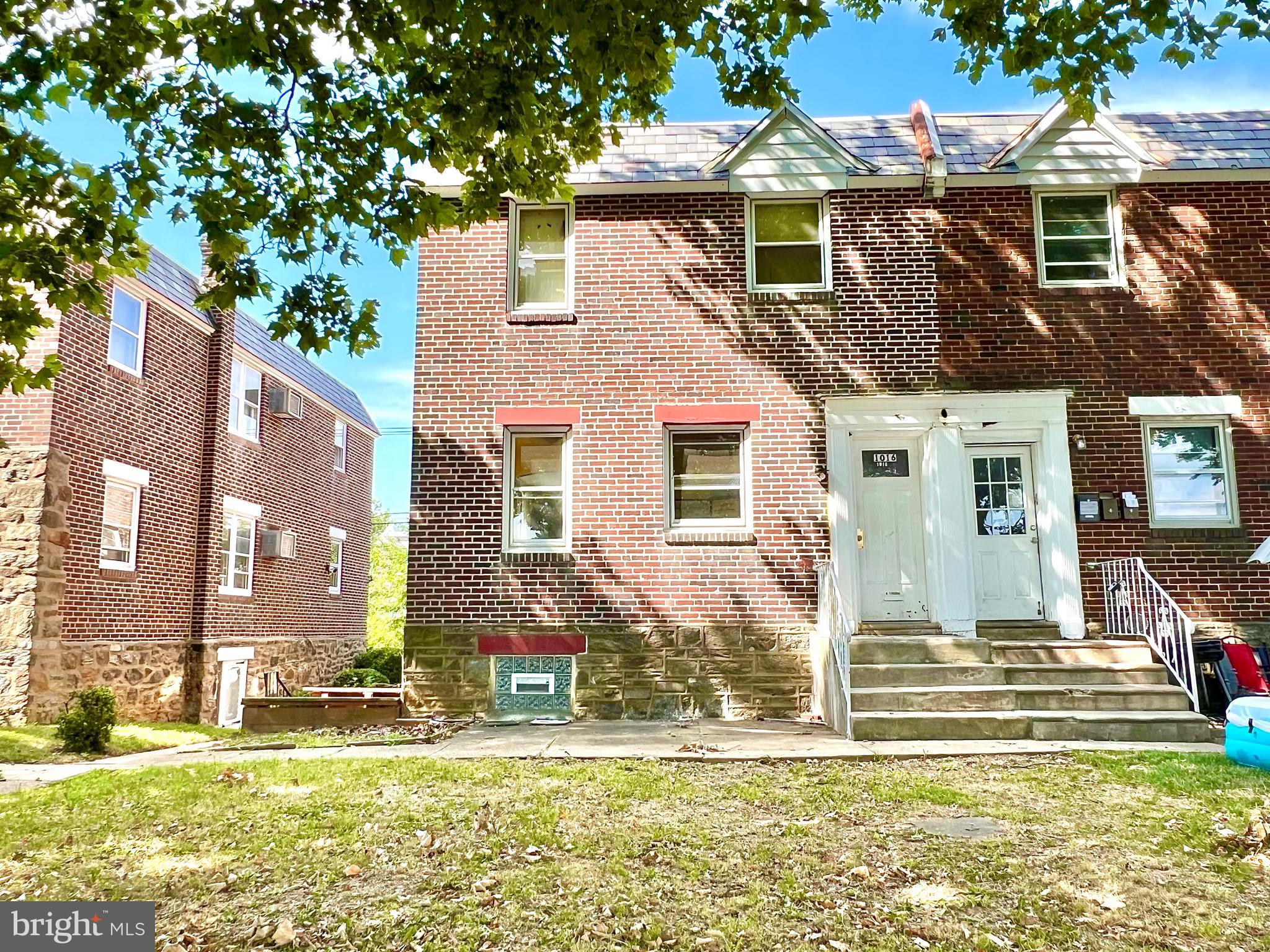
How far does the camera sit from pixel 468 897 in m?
4.42

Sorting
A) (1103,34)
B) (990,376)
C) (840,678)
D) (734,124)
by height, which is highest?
(734,124)

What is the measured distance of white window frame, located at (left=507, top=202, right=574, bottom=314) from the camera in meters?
12.0

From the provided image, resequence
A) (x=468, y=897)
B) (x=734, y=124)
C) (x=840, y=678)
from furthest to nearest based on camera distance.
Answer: (x=734, y=124) < (x=840, y=678) < (x=468, y=897)

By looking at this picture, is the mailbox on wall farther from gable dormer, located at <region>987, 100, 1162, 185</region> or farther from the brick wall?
gable dormer, located at <region>987, 100, 1162, 185</region>

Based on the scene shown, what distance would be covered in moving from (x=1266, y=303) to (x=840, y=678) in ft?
25.8

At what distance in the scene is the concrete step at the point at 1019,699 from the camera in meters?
9.17

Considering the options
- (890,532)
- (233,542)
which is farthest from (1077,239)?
(233,542)

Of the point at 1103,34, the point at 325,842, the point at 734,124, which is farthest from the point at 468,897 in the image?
the point at 734,124

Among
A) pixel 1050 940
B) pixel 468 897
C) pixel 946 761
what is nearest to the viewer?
pixel 1050 940

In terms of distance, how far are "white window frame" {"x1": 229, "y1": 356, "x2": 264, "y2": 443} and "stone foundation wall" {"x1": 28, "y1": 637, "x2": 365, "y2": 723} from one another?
14.8ft

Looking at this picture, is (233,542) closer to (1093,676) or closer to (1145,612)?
(1093,676)

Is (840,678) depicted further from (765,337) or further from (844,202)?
(844,202)

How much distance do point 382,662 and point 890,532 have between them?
16791 mm

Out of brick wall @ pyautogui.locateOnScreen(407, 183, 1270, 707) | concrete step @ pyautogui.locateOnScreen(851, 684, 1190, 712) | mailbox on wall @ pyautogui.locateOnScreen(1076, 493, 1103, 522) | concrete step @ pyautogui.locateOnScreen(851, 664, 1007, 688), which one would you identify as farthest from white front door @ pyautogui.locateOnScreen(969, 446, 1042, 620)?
concrete step @ pyautogui.locateOnScreen(851, 684, 1190, 712)
